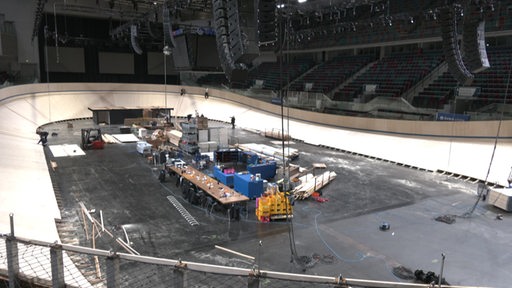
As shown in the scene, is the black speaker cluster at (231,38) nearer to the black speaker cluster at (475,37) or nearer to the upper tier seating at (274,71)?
the black speaker cluster at (475,37)

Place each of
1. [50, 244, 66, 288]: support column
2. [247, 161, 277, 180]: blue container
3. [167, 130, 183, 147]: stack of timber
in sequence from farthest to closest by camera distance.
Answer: [167, 130, 183, 147]: stack of timber
[247, 161, 277, 180]: blue container
[50, 244, 66, 288]: support column

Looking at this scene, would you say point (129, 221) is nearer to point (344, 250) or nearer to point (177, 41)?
point (344, 250)

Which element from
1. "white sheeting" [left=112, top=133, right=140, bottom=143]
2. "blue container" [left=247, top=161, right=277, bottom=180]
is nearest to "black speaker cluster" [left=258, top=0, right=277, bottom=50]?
"blue container" [left=247, top=161, right=277, bottom=180]

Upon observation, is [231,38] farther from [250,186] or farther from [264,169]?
[264,169]

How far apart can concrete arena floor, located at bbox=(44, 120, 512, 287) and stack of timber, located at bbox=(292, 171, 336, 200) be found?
0.25 m

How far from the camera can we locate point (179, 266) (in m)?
2.54

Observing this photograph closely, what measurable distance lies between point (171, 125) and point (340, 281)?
22.3 meters

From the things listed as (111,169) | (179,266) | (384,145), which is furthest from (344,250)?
(384,145)

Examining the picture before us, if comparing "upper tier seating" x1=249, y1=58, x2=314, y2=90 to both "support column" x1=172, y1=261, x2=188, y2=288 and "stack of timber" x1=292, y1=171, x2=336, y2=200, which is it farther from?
"support column" x1=172, y1=261, x2=188, y2=288

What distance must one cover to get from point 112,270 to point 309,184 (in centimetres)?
921

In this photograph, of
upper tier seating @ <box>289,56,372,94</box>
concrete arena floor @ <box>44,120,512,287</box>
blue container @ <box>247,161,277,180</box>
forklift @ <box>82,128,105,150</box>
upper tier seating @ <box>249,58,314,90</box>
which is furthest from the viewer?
upper tier seating @ <box>249,58,314,90</box>

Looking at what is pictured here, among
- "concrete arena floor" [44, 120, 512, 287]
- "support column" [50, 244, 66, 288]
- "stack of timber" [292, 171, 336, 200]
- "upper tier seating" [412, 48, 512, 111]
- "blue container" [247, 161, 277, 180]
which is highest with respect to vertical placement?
"upper tier seating" [412, 48, 512, 111]

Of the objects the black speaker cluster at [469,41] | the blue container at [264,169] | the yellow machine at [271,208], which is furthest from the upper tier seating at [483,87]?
the yellow machine at [271,208]

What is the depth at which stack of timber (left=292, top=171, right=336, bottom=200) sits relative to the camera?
10.8 meters
